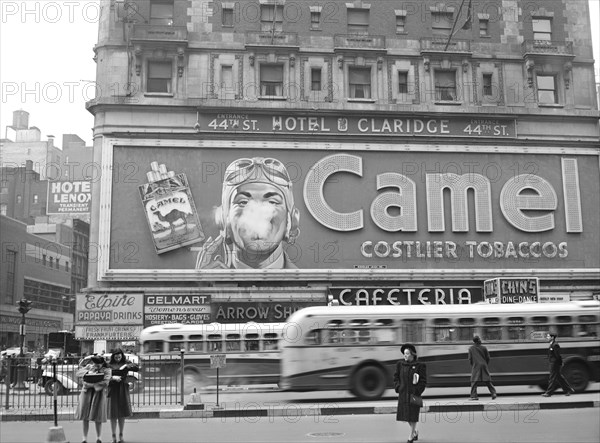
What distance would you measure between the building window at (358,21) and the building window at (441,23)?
3883mm

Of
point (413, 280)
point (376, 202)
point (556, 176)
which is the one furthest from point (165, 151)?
point (556, 176)

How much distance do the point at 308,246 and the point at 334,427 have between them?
22.8m

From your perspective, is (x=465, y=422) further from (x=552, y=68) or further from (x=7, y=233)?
(x=7, y=233)

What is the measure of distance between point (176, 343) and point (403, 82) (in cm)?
2047

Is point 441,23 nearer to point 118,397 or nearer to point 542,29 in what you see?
point 542,29

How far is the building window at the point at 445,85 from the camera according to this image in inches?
1683

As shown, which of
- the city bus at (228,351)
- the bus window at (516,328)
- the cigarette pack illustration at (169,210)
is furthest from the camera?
the cigarette pack illustration at (169,210)

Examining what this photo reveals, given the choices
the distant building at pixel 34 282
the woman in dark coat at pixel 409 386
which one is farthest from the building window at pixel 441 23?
the distant building at pixel 34 282

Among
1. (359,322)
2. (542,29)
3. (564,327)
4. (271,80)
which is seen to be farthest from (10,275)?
(564,327)

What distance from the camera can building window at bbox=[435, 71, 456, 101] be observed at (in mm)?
42750

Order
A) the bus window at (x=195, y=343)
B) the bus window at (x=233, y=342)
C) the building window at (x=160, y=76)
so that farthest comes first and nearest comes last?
the building window at (x=160, y=76)
the bus window at (x=195, y=343)
the bus window at (x=233, y=342)

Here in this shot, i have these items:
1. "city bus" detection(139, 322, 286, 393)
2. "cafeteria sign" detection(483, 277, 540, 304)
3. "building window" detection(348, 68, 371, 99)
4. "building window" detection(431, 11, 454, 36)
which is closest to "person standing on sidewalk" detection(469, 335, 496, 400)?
"city bus" detection(139, 322, 286, 393)

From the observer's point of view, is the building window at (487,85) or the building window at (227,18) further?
the building window at (487,85)

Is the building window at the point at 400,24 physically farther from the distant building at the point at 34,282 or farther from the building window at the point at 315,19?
the distant building at the point at 34,282
